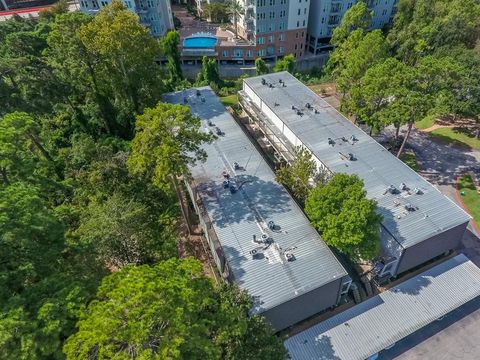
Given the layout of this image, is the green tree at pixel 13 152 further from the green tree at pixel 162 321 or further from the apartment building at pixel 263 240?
the apartment building at pixel 263 240

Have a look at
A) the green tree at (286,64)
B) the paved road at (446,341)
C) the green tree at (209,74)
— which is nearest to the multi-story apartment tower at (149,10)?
the green tree at (209,74)

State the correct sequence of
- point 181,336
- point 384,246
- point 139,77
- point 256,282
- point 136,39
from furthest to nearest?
point 139,77 → point 136,39 → point 384,246 → point 256,282 → point 181,336

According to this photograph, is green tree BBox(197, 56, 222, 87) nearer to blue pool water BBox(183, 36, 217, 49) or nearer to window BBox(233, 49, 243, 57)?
window BBox(233, 49, 243, 57)

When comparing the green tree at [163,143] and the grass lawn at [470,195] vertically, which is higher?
the green tree at [163,143]

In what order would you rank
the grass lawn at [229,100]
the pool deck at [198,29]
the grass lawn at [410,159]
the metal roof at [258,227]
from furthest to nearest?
1. the pool deck at [198,29]
2. the grass lawn at [229,100]
3. the grass lawn at [410,159]
4. the metal roof at [258,227]

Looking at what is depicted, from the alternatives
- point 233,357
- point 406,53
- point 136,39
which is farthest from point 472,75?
point 233,357

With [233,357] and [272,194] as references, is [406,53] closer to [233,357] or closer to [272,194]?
[272,194]
